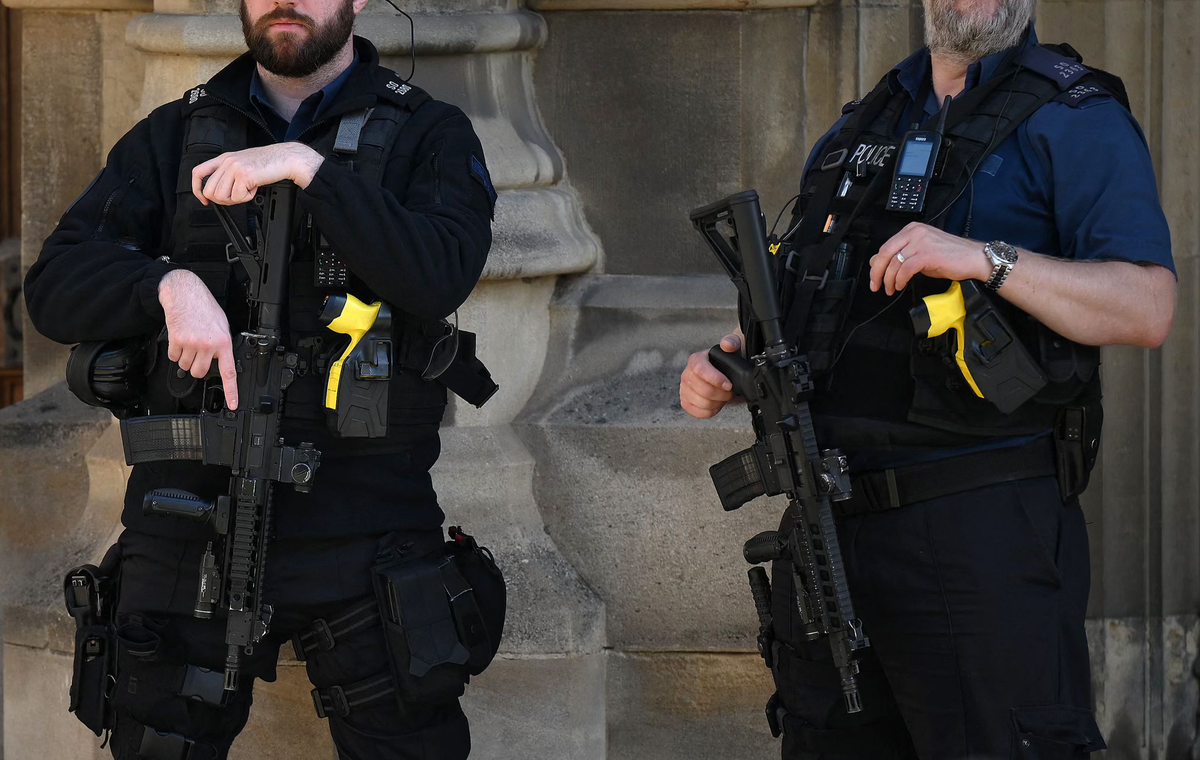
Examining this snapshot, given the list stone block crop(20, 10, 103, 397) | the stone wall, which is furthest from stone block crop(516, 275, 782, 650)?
stone block crop(20, 10, 103, 397)

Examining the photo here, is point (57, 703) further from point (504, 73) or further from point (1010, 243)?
point (1010, 243)

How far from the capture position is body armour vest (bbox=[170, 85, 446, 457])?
9.31 feet

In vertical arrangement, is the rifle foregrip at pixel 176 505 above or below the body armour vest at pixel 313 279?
below

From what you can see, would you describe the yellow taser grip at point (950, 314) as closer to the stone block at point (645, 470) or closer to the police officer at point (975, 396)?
the police officer at point (975, 396)

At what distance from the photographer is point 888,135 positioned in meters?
2.85

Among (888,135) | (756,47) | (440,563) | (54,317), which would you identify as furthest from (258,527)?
(756,47)

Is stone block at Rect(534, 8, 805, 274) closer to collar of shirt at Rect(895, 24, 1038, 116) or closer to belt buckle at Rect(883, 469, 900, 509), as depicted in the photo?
collar of shirt at Rect(895, 24, 1038, 116)

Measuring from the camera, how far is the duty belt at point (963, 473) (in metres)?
2.63

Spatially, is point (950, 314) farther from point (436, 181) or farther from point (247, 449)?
point (247, 449)

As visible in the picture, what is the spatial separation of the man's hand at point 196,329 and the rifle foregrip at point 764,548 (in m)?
1.03

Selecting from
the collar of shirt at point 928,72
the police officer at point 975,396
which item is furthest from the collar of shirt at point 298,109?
the collar of shirt at point 928,72

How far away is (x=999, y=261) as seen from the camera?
245 centimetres

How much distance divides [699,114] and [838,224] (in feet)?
4.78

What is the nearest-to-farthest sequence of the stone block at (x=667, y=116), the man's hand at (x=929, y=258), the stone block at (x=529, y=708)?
the man's hand at (x=929, y=258), the stone block at (x=529, y=708), the stone block at (x=667, y=116)
